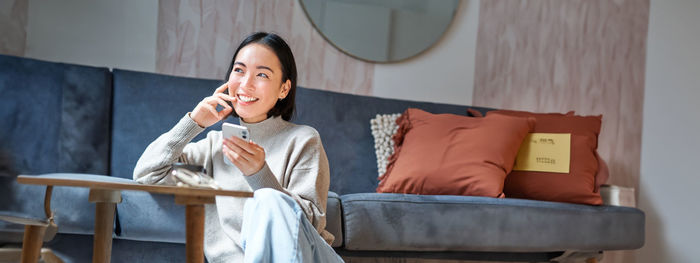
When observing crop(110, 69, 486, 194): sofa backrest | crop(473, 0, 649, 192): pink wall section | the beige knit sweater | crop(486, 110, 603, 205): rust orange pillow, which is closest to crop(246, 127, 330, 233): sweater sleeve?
the beige knit sweater

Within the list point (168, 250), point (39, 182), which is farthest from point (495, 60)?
point (39, 182)

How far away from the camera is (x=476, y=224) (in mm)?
2000

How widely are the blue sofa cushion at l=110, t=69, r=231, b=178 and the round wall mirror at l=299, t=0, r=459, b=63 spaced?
0.76 metres

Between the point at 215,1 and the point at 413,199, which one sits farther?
the point at 215,1

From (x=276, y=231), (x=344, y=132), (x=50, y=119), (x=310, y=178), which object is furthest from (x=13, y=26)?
(x=276, y=231)

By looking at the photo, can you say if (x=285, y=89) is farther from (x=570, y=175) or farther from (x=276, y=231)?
(x=570, y=175)

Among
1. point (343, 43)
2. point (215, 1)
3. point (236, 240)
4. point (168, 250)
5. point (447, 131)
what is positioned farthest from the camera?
point (343, 43)

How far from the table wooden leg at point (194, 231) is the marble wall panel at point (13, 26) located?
5.53ft

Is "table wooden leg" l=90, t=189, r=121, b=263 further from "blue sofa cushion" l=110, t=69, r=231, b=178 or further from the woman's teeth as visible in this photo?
"blue sofa cushion" l=110, t=69, r=231, b=178

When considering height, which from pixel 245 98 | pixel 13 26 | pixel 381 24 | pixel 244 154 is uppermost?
pixel 381 24

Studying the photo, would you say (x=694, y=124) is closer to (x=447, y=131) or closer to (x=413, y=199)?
(x=447, y=131)

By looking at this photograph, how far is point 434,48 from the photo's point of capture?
298 centimetres

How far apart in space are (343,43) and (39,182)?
1.95m

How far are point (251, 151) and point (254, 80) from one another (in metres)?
0.29
